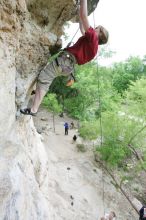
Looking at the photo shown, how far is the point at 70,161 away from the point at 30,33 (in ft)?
52.0

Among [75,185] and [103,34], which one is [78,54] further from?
[75,185]

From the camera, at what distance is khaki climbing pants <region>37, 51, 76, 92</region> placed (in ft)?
22.8

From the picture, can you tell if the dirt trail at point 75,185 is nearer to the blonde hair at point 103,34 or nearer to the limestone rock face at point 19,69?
the limestone rock face at point 19,69

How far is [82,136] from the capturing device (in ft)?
82.0

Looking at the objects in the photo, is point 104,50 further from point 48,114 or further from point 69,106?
point 48,114

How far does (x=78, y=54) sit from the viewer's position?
6836 millimetres

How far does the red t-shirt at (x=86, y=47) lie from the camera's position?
626 centimetres

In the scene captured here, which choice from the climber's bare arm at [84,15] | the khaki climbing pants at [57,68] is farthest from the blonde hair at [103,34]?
the khaki climbing pants at [57,68]

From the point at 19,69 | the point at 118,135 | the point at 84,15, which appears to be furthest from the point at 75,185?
the point at 84,15

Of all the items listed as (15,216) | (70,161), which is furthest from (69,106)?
(15,216)

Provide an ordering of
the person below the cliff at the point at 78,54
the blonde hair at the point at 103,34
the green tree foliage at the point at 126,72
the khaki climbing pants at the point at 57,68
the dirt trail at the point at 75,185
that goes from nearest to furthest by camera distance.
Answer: the person below the cliff at the point at 78,54 → the blonde hair at the point at 103,34 → the khaki climbing pants at the point at 57,68 → the dirt trail at the point at 75,185 → the green tree foliage at the point at 126,72

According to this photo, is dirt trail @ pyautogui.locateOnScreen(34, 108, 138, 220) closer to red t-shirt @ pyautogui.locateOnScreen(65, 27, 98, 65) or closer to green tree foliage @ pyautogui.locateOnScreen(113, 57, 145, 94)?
red t-shirt @ pyautogui.locateOnScreen(65, 27, 98, 65)

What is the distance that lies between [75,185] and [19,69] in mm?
13018

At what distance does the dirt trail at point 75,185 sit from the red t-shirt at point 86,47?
8023 mm
